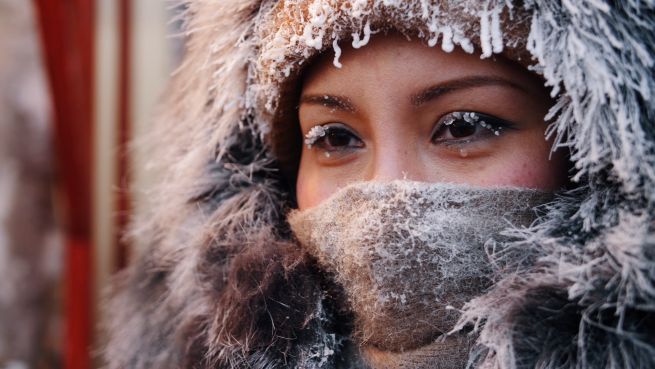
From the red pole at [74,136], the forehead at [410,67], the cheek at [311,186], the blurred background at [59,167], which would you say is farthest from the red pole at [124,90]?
the forehead at [410,67]

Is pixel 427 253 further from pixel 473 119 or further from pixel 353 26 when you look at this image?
pixel 353 26

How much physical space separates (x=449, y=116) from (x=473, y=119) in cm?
3

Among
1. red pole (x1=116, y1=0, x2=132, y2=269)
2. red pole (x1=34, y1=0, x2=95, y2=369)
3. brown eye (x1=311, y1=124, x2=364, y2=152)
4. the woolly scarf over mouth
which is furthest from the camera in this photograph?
red pole (x1=116, y1=0, x2=132, y2=269)

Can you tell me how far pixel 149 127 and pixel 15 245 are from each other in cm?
112

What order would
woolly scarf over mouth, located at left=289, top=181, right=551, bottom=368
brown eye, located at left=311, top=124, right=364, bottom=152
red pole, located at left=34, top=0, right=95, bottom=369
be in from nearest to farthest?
1. woolly scarf over mouth, located at left=289, top=181, right=551, bottom=368
2. brown eye, located at left=311, top=124, right=364, bottom=152
3. red pole, located at left=34, top=0, right=95, bottom=369

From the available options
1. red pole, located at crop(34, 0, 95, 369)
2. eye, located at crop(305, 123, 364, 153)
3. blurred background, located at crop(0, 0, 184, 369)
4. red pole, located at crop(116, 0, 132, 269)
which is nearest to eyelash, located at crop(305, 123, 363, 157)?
eye, located at crop(305, 123, 364, 153)

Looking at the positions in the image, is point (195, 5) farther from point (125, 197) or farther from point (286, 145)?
point (125, 197)

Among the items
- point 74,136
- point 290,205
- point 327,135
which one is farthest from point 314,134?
point 74,136

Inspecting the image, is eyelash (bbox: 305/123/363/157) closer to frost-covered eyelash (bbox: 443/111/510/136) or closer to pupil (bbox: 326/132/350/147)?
pupil (bbox: 326/132/350/147)

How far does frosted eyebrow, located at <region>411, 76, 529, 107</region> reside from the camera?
0.83 meters

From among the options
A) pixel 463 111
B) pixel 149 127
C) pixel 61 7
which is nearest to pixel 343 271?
pixel 463 111

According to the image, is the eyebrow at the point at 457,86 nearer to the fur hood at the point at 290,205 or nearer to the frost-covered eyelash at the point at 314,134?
the fur hood at the point at 290,205

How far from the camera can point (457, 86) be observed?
833 millimetres

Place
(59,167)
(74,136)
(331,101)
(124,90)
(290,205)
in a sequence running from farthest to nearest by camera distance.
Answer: (124,90) < (59,167) < (74,136) < (290,205) < (331,101)
